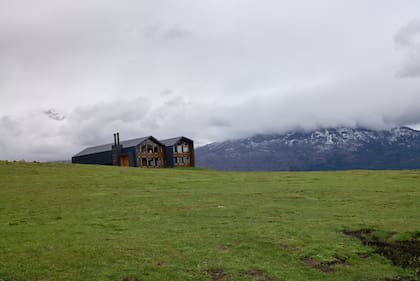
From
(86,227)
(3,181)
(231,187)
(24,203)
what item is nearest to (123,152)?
(3,181)

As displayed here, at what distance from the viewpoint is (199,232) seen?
82.6ft

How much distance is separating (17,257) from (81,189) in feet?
97.3

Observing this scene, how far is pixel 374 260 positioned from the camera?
20.8 metres

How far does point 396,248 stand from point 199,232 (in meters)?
11.5

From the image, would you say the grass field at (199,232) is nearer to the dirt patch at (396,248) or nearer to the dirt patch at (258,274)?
the dirt patch at (258,274)

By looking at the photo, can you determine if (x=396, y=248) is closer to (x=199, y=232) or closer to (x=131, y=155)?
(x=199, y=232)

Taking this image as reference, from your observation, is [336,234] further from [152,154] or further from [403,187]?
[152,154]

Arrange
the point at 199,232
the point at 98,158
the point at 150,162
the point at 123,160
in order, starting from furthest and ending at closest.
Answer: the point at 150,162
the point at 98,158
the point at 123,160
the point at 199,232

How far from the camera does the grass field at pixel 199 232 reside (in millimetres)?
18438

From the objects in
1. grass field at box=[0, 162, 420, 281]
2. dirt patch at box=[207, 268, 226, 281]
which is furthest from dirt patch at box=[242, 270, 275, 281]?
dirt patch at box=[207, 268, 226, 281]

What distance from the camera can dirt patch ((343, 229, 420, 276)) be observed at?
20269 millimetres

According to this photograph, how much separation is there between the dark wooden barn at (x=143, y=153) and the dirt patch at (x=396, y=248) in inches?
3979

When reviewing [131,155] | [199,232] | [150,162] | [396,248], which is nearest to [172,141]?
[150,162]

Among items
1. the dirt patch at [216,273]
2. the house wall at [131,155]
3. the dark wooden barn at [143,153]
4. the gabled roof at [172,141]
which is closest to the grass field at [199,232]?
the dirt patch at [216,273]
